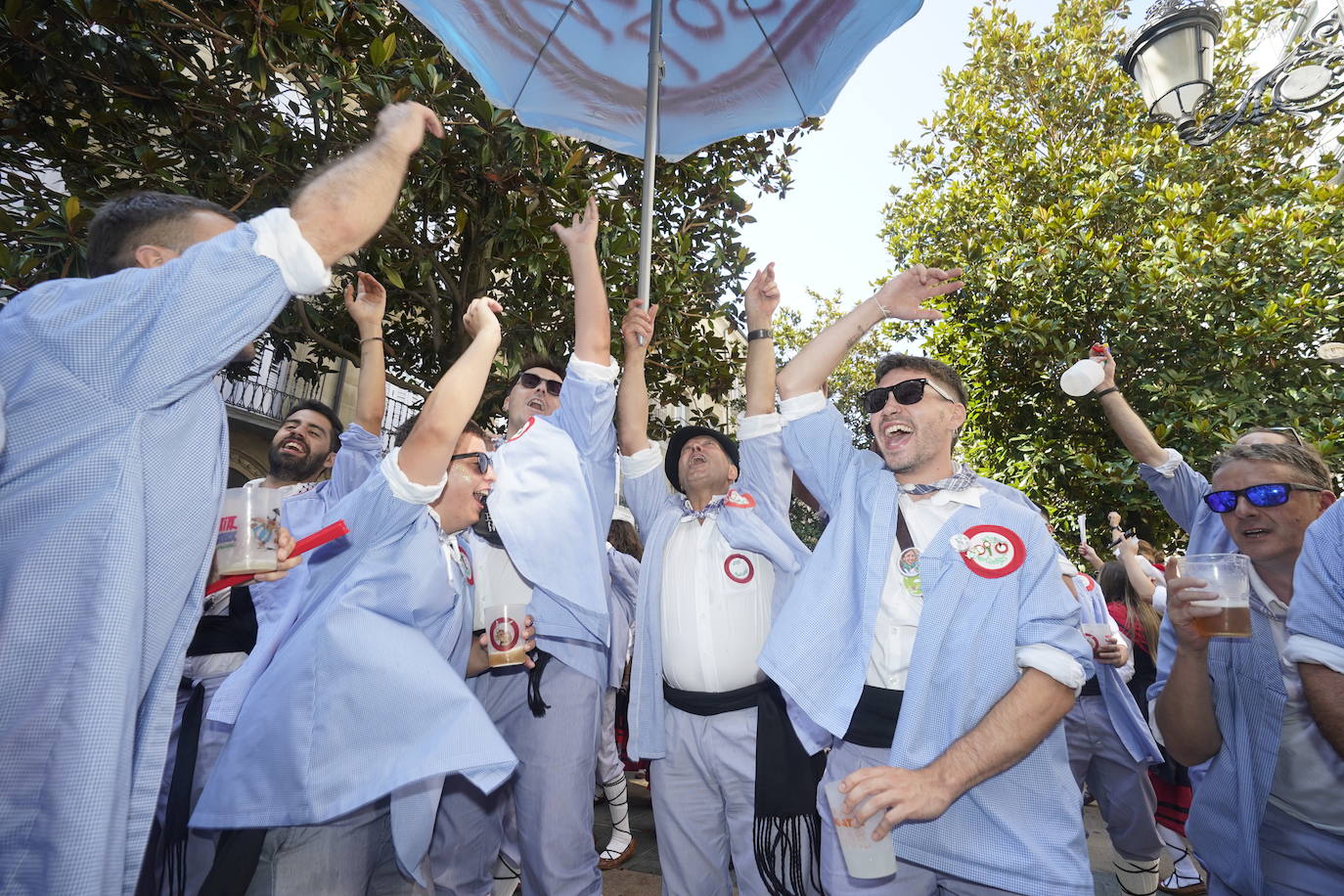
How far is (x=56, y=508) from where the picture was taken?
130cm

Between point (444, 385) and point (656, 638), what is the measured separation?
172 centimetres

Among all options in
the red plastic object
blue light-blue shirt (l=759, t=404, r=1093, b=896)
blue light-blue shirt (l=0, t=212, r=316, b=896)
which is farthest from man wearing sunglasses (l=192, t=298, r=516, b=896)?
blue light-blue shirt (l=759, t=404, r=1093, b=896)

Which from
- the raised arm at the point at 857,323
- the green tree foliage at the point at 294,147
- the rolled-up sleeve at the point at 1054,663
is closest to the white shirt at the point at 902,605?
the rolled-up sleeve at the point at 1054,663

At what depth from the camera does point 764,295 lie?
3303mm

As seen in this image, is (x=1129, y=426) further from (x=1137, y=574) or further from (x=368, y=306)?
(x=368, y=306)

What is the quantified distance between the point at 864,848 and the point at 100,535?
69.8 inches

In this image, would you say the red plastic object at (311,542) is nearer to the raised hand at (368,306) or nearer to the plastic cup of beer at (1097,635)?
the raised hand at (368,306)

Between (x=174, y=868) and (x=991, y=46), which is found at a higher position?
(x=991, y=46)

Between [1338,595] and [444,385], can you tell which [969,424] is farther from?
[444,385]

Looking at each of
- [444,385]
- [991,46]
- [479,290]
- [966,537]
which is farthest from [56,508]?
[991,46]

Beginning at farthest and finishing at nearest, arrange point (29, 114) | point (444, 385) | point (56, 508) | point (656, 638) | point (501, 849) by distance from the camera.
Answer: point (29, 114) < point (501, 849) < point (656, 638) < point (444, 385) < point (56, 508)

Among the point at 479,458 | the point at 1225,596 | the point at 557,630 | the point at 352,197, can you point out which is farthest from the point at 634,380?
the point at 1225,596

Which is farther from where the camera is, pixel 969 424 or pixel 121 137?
pixel 969 424

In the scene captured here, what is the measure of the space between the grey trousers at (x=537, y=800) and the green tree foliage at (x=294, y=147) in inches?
112
